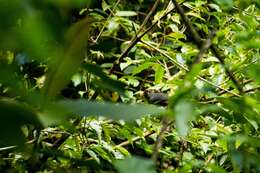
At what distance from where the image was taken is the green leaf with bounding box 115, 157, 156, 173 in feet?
1.40

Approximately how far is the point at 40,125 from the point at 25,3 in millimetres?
116

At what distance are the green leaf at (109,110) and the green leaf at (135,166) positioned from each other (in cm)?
4

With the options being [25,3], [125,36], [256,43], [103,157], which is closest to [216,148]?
[103,157]

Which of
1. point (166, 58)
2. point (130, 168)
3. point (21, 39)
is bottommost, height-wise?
point (130, 168)

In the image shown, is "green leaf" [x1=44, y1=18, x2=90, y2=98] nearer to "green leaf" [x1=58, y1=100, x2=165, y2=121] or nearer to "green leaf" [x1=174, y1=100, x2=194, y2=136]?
"green leaf" [x1=58, y1=100, x2=165, y2=121]

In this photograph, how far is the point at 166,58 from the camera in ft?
5.00

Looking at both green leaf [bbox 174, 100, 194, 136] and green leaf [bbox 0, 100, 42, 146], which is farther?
green leaf [bbox 174, 100, 194, 136]

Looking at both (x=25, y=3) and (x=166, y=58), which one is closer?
(x=25, y=3)

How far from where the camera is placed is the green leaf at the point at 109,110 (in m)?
0.44

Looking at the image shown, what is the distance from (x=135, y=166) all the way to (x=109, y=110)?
0.06 metres

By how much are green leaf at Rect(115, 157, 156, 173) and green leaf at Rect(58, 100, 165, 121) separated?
4 cm

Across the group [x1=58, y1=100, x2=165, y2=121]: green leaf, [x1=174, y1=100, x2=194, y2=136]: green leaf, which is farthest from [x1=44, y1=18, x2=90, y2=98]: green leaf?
[x1=174, y1=100, x2=194, y2=136]: green leaf

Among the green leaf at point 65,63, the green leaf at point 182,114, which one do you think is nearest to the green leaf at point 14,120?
the green leaf at point 65,63

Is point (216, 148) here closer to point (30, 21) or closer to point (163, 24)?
point (163, 24)
